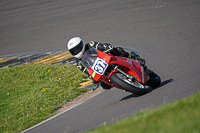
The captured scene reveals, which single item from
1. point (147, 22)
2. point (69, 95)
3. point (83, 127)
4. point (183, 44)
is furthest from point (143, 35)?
point (83, 127)

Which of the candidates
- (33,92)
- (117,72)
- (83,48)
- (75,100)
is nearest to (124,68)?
(117,72)

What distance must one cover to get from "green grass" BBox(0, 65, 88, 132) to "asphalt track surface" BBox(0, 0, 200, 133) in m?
1.12

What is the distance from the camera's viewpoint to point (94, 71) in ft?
22.6

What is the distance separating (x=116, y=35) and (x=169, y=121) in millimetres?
9789

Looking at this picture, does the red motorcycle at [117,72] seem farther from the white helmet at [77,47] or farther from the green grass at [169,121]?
the green grass at [169,121]

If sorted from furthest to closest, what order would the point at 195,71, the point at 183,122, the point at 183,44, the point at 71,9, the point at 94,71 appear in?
the point at 71,9, the point at 183,44, the point at 195,71, the point at 94,71, the point at 183,122

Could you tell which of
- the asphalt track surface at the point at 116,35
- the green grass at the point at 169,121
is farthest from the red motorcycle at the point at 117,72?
the green grass at the point at 169,121

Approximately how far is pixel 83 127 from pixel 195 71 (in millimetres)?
3077

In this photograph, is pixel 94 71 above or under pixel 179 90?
above

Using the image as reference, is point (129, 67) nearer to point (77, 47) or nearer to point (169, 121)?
point (77, 47)

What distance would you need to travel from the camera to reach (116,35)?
43.9 feet

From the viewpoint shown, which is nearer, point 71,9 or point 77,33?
point 77,33

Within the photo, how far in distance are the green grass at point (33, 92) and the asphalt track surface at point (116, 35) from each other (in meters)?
1.12

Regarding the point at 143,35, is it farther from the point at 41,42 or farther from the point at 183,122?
the point at 183,122
